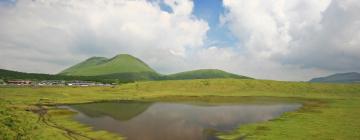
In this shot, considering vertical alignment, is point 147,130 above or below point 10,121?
below

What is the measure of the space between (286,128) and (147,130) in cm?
2776

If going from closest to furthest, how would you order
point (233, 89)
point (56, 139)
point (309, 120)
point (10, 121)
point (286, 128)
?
point (10, 121) < point (56, 139) < point (286, 128) < point (309, 120) < point (233, 89)

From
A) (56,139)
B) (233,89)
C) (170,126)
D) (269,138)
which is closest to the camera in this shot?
(56,139)

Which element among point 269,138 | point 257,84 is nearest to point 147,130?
point 269,138

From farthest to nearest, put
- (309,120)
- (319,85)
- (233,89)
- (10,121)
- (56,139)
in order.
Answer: (319,85), (233,89), (309,120), (56,139), (10,121)

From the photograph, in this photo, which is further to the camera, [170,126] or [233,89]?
[233,89]

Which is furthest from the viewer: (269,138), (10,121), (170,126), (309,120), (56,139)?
(309,120)

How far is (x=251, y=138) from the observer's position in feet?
156

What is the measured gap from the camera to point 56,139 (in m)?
43.3

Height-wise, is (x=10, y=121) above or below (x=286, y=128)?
above

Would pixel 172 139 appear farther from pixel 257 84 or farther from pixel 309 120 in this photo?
pixel 257 84

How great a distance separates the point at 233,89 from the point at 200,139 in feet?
449

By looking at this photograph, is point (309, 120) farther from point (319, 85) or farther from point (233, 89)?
point (319, 85)

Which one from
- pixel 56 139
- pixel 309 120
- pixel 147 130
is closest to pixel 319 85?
pixel 309 120
